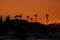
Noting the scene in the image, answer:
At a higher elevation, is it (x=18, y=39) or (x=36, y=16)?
(x=36, y=16)

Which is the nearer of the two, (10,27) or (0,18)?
(10,27)

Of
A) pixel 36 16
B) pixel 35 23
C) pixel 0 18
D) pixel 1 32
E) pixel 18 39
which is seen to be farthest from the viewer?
pixel 35 23

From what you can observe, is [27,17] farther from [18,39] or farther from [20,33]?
[18,39]

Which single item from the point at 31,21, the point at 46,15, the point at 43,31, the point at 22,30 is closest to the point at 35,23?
the point at 31,21

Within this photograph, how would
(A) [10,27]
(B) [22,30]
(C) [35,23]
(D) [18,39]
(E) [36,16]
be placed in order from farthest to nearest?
(C) [35,23] → (E) [36,16] → (A) [10,27] → (B) [22,30] → (D) [18,39]

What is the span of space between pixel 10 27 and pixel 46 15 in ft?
70.2

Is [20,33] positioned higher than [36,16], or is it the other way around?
[36,16]

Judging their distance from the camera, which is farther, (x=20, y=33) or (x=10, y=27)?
(x=10, y=27)

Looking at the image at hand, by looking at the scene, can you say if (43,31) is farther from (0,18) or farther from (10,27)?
(0,18)

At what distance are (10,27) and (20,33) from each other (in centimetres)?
3369

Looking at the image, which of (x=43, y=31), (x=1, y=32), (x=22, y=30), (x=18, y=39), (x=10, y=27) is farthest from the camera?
(x=10, y=27)

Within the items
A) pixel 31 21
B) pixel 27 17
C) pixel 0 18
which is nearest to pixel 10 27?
pixel 0 18

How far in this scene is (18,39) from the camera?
45.1 m

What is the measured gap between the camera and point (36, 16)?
111938 mm
